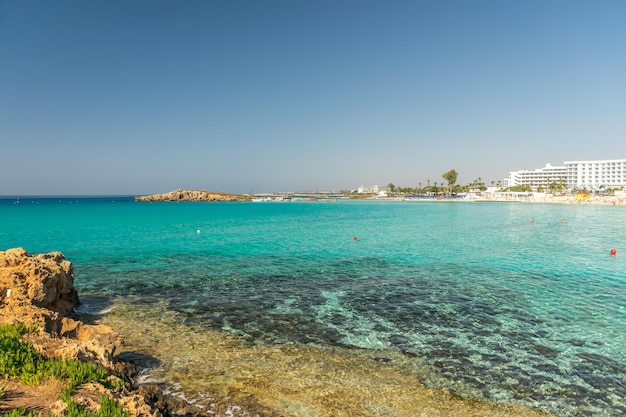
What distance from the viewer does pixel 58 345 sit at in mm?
9086

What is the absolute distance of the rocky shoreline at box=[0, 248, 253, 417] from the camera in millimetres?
6445

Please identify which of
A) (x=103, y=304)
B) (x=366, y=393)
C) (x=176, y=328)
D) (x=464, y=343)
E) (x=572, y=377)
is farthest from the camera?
(x=103, y=304)

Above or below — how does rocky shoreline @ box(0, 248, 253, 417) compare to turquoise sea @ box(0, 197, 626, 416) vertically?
above

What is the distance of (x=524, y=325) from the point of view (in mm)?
14836

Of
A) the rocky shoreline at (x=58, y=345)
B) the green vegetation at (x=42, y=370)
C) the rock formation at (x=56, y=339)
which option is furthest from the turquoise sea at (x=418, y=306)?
the green vegetation at (x=42, y=370)

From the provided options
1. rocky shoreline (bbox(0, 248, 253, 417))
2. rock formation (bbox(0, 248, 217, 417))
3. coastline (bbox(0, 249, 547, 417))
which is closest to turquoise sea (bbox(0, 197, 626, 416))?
coastline (bbox(0, 249, 547, 417))

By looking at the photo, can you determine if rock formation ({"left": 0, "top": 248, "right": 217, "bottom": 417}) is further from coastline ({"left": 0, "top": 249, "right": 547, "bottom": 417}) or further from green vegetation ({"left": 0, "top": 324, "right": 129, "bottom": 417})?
green vegetation ({"left": 0, "top": 324, "right": 129, "bottom": 417})

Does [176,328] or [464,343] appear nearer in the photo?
[464,343]

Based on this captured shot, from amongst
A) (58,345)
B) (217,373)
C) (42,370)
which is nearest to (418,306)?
(217,373)

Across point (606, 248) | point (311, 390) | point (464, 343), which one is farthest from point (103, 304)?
point (606, 248)

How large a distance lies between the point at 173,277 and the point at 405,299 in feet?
49.1

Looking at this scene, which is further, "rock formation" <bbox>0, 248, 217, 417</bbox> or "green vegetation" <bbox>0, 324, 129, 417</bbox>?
"green vegetation" <bbox>0, 324, 129, 417</bbox>

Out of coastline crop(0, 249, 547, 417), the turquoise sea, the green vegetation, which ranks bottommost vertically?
the turquoise sea

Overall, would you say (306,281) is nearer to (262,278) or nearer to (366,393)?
(262,278)
